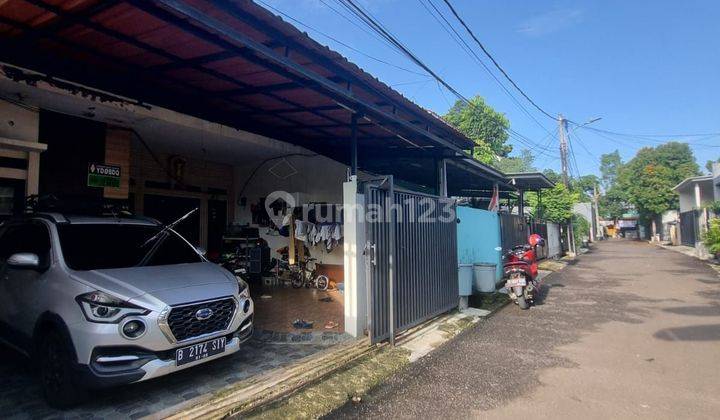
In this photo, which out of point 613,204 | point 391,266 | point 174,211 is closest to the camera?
point 391,266

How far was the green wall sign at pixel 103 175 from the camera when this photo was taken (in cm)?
657

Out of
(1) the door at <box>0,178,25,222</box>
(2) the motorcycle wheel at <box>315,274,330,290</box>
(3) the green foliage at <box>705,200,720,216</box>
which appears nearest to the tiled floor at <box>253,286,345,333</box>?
(2) the motorcycle wheel at <box>315,274,330,290</box>

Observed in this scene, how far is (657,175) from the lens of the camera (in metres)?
35.0

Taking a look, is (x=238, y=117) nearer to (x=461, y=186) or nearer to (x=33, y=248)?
(x=33, y=248)

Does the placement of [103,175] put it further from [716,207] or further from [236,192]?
[716,207]

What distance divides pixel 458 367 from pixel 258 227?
282 inches

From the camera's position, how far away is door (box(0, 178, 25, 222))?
18.1 feet

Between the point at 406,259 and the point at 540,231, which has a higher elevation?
the point at 540,231

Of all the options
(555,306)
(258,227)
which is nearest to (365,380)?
(555,306)

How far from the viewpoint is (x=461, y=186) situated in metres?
14.4

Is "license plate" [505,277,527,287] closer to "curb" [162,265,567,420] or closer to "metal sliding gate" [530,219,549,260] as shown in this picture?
"curb" [162,265,567,420]

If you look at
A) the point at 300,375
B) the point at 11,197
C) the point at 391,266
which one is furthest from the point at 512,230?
the point at 11,197

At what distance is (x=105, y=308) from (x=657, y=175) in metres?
42.8

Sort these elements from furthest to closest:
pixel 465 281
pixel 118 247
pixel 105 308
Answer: pixel 465 281 < pixel 118 247 < pixel 105 308
